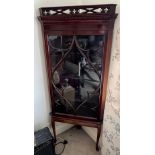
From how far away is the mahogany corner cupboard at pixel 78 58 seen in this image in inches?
49.3

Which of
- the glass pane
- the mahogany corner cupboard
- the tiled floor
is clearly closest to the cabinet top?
the mahogany corner cupboard

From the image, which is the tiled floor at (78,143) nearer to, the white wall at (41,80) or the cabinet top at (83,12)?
the white wall at (41,80)

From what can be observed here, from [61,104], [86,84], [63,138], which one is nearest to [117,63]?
[86,84]

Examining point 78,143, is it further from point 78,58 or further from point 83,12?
point 83,12

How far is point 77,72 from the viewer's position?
59.9 inches

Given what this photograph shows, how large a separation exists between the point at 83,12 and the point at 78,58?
15.1 inches

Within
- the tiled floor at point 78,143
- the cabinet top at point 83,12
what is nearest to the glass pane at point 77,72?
the cabinet top at point 83,12

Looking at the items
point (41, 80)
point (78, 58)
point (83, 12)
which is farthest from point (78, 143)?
point (83, 12)

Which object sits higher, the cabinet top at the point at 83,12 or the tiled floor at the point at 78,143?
the cabinet top at the point at 83,12

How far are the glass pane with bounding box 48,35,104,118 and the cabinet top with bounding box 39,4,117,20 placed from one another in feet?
0.53

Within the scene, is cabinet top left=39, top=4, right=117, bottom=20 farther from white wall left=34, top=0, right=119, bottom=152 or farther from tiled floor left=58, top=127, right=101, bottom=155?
tiled floor left=58, top=127, right=101, bottom=155

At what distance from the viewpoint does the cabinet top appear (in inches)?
46.3
